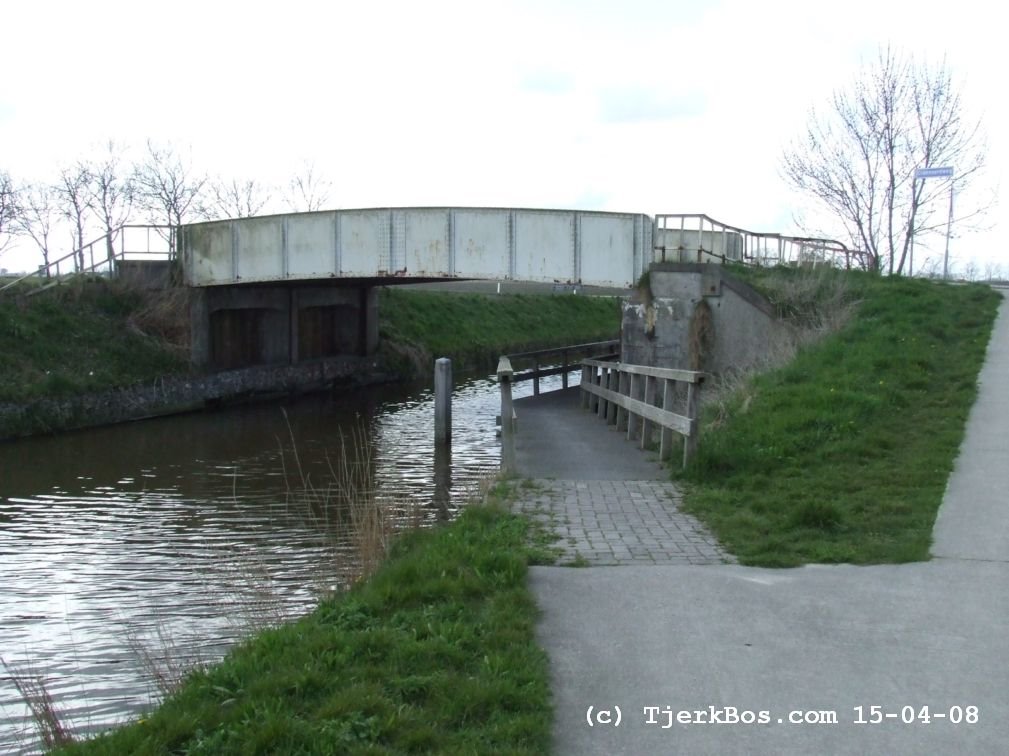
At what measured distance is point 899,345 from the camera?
613 inches

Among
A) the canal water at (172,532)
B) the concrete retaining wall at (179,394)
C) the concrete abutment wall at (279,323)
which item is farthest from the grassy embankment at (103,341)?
the canal water at (172,532)

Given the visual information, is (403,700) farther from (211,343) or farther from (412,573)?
(211,343)

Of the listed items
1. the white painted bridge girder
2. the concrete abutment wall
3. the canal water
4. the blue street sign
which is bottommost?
the canal water

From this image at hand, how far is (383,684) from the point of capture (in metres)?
4.86

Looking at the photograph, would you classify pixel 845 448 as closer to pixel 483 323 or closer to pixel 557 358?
pixel 557 358

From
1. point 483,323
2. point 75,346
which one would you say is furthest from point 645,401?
point 483,323

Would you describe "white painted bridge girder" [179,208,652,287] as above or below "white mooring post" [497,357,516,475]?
above

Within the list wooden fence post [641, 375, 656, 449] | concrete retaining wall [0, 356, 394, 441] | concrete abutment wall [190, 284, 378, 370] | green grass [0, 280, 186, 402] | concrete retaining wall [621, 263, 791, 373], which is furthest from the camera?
concrete abutment wall [190, 284, 378, 370]

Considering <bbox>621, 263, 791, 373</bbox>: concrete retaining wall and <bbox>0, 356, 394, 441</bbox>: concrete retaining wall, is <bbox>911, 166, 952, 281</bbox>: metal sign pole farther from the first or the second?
<bbox>0, 356, 394, 441</bbox>: concrete retaining wall

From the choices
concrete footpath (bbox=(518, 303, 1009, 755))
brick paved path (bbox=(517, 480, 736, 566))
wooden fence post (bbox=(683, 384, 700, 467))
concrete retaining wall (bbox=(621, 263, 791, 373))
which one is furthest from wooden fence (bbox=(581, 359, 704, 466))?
concrete footpath (bbox=(518, 303, 1009, 755))

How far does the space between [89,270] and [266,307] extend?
17.6ft

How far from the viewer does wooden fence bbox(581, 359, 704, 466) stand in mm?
10875

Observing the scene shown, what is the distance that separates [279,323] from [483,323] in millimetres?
15625

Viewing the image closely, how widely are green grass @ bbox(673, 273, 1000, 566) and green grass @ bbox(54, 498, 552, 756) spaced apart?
7.57 ft
